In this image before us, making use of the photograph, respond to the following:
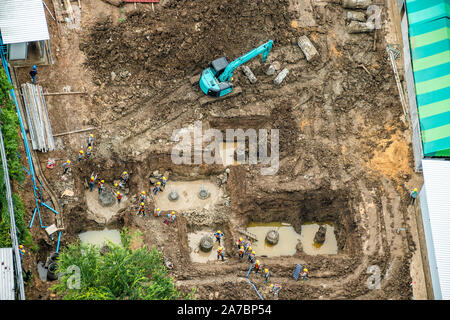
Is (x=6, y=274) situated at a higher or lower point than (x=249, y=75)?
lower

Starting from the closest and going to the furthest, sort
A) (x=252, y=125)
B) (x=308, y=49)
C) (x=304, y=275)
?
1. (x=304, y=275)
2. (x=252, y=125)
3. (x=308, y=49)

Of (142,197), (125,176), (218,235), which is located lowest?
(218,235)

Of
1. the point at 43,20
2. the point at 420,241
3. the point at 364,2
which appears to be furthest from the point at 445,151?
the point at 43,20

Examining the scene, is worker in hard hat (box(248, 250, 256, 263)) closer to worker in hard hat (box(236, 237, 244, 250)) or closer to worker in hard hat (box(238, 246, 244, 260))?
worker in hard hat (box(238, 246, 244, 260))

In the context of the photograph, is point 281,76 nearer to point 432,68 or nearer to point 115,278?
point 432,68

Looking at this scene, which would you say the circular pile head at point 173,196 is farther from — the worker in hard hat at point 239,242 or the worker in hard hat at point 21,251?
the worker in hard hat at point 21,251

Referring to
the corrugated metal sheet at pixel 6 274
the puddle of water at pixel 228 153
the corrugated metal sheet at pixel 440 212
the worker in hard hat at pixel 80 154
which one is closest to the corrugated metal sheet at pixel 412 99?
the corrugated metal sheet at pixel 440 212

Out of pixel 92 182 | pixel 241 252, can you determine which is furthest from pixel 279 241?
pixel 92 182
